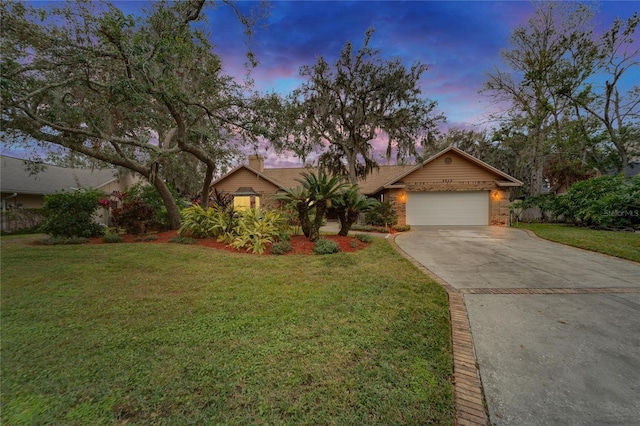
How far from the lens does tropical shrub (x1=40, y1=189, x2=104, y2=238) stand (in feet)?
27.6

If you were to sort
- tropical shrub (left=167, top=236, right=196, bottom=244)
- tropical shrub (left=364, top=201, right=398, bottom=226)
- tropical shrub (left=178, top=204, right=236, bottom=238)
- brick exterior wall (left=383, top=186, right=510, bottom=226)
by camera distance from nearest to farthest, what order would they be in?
tropical shrub (left=167, top=236, right=196, bottom=244), tropical shrub (left=178, top=204, right=236, bottom=238), tropical shrub (left=364, top=201, right=398, bottom=226), brick exterior wall (left=383, top=186, right=510, bottom=226)

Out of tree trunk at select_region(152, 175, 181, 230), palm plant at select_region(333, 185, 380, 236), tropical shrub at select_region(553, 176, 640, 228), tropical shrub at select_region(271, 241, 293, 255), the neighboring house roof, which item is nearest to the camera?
tropical shrub at select_region(271, 241, 293, 255)

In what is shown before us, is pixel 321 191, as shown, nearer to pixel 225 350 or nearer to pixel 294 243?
pixel 294 243

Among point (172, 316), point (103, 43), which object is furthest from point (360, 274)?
point (103, 43)

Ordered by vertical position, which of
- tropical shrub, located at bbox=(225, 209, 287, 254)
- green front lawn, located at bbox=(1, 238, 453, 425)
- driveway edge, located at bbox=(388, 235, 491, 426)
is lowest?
driveway edge, located at bbox=(388, 235, 491, 426)

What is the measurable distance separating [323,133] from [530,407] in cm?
1556

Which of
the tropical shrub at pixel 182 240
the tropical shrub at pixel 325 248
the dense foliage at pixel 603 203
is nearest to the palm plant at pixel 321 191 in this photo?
the tropical shrub at pixel 325 248

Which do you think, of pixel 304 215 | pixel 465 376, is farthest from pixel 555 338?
pixel 304 215

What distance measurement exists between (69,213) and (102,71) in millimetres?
4766

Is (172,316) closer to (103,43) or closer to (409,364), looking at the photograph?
(409,364)

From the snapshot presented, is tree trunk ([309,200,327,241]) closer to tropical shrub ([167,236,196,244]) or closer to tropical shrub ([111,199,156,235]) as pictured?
tropical shrub ([167,236,196,244])

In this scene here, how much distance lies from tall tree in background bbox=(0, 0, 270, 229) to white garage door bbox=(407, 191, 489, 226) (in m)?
11.2

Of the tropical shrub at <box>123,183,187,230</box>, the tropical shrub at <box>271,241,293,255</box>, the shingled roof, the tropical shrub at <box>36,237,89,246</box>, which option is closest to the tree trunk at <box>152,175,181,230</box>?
the tropical shrub at <box>123,183,187,230</box>

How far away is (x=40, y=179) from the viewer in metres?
17.1
